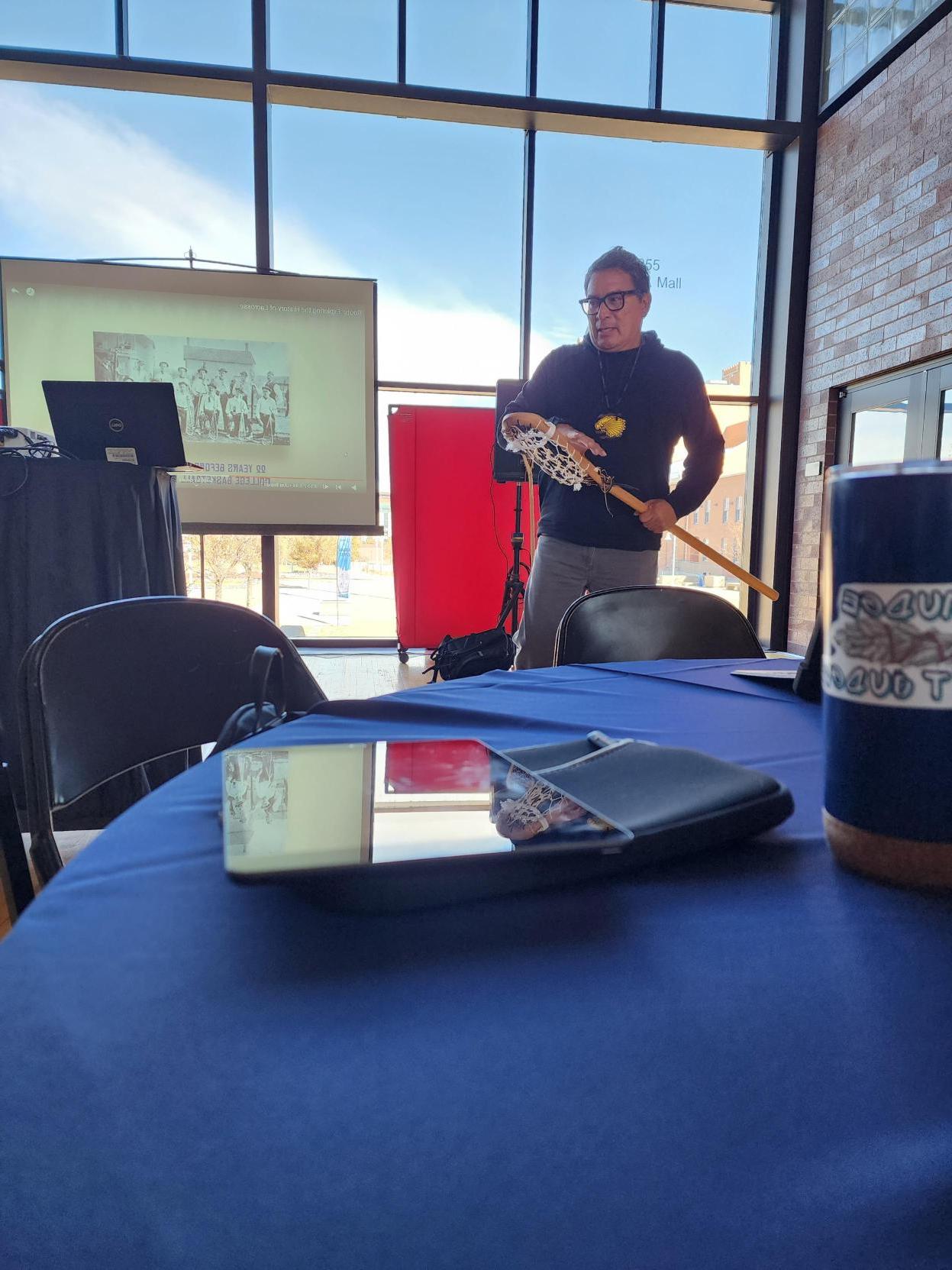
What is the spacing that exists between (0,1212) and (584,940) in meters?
0.20

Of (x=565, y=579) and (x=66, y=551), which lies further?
(x=565, y=579)

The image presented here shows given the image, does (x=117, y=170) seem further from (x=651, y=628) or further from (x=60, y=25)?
(x=651, y=628)

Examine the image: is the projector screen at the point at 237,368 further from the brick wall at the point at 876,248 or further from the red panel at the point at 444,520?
the brick wall at the point at 876,248

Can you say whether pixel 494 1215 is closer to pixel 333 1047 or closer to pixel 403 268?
pixel 333 1047

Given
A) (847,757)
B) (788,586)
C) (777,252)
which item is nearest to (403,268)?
(777,252)

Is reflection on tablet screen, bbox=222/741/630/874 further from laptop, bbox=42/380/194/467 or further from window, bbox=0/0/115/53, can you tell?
window, bbox=0/0/115/53

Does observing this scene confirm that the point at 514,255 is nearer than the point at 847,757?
No

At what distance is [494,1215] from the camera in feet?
0.56

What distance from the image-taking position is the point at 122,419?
216cm

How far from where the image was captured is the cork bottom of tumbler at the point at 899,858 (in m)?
0.33

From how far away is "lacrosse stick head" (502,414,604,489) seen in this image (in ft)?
6.47

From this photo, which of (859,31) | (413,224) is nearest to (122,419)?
(413,224)

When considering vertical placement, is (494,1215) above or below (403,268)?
below

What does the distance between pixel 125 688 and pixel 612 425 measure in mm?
1511
